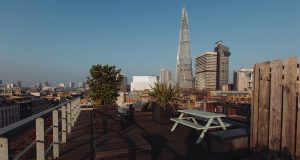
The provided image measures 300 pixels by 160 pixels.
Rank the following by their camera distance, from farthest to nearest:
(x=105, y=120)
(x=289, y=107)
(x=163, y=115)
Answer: (x=163, y=115), (x=105, y=120), (x=289, y=107)

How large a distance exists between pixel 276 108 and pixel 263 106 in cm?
23

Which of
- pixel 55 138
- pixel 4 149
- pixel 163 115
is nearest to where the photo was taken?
pixel 4 149

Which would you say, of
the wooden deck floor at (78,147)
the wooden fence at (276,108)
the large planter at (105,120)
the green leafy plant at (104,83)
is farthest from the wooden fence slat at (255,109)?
the green leafy plant at (104,83)

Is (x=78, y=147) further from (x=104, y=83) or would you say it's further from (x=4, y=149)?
(x=104, y=83)

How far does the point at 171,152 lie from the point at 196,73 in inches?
5035

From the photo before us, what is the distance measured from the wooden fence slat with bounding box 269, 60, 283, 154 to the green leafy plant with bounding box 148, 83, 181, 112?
3.51m

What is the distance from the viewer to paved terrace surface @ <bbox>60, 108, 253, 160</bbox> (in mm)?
2498

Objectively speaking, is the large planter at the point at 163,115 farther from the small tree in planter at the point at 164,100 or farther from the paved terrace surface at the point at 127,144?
the paved terrace surface at the point at 127,144

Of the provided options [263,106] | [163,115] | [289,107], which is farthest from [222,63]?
[289,107]

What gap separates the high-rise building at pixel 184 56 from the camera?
362 feet

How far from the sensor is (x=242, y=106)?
655 cm

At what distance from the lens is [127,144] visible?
8.43ft

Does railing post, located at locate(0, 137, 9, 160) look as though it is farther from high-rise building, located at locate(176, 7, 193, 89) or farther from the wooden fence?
high-rise building, located at locate(176, 7, 193, 89)

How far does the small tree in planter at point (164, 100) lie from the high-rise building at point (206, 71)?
106820 mm
